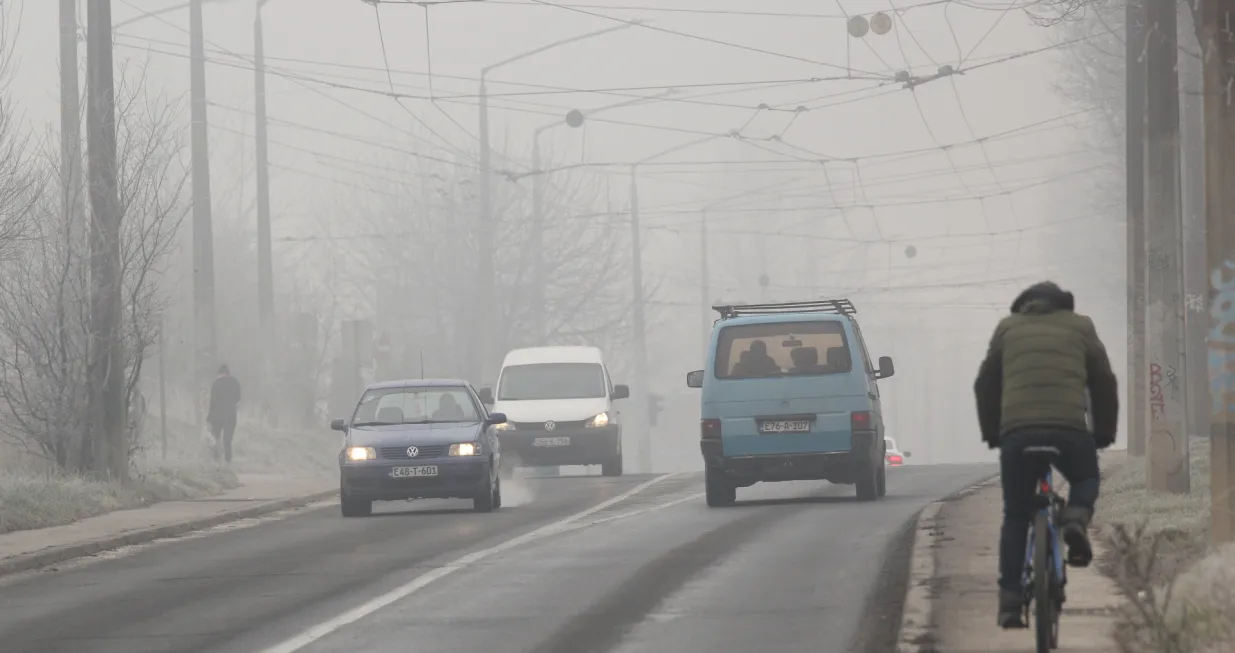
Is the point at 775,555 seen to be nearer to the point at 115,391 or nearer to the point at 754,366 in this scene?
the point at 754,366

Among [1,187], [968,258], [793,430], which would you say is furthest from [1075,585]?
[968,258]

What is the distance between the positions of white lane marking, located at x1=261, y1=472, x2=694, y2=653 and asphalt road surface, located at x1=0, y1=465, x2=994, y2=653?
0.06 ft

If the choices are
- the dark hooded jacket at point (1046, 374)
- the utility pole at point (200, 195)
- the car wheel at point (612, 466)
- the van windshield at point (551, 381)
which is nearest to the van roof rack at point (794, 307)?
the car wheel at point (612, 466)

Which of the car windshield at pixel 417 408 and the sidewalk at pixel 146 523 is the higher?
the car windshield at pixel 417 408

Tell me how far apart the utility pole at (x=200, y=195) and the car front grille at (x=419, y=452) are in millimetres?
12055

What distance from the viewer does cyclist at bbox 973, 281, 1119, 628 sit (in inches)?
377

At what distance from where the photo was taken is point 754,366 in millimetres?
23328

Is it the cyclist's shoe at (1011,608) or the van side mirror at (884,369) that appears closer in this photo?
the cyclist's shoe at (1011,608)

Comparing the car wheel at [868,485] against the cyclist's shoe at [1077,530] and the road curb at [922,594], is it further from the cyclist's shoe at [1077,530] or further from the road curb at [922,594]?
the cyclist's shoe at [1077,530]

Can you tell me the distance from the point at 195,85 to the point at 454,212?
1427 inches

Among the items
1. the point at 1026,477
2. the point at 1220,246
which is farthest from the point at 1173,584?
the point at 1220,246

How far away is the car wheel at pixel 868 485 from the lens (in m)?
23.6

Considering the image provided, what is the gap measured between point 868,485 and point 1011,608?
1398 cm

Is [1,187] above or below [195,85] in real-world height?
below
